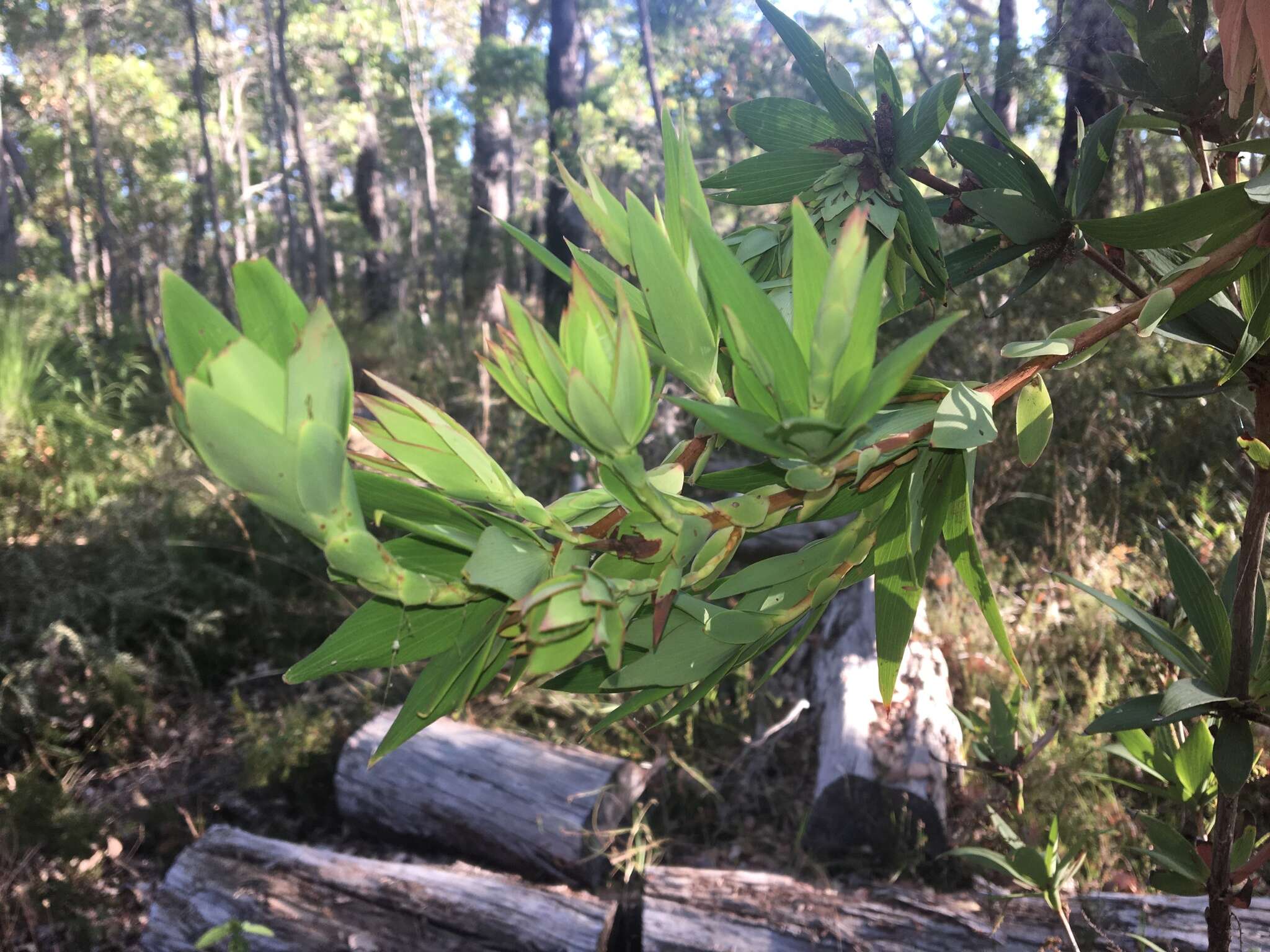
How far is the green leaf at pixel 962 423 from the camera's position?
0.28m

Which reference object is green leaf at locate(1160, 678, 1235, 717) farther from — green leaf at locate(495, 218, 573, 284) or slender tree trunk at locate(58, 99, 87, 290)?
A: slender tree trunk at locate(58, 99, 87, 290)

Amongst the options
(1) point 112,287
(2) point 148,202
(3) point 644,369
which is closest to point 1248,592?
(3) point 644,369

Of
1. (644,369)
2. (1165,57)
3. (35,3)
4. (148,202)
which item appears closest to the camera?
(644,369)

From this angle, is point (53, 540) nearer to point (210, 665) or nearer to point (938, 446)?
point (210, 665)

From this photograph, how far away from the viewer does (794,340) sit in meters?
0.26

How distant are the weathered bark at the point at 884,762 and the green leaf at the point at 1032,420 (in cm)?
182

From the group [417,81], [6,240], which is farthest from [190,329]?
[417,81]

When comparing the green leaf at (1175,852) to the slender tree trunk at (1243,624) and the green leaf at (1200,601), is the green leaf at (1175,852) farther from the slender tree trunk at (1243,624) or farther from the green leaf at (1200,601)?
the green leaf at (1200,601)

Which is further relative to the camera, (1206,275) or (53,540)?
(53,540)

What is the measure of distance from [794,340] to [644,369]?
0.05m

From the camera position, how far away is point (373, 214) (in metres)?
12.5

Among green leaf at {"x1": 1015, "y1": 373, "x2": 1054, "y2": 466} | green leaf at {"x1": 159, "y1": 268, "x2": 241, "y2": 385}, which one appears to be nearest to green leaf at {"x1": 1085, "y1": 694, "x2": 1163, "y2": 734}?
green leaf at {"x1": 1015, "y1": 373, "x2": 1054, "y2": 466}

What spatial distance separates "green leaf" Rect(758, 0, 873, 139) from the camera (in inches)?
17.2

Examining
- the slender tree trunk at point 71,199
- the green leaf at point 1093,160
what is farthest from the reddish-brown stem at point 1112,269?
the slender tree trunk at point 71,199
